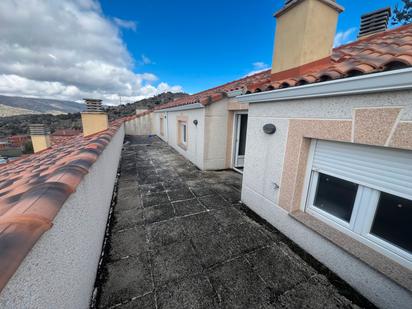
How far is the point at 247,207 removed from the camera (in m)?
4.52

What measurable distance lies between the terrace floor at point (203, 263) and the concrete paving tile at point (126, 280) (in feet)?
0.04

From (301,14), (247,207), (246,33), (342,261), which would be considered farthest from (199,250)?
(246,33)

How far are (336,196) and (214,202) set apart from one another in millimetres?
2906

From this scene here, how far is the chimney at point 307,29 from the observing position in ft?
10.2

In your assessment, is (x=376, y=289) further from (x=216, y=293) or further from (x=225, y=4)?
(x=225, y=4)

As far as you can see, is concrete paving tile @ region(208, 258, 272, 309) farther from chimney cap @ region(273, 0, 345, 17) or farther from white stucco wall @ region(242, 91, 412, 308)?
chimney cap @ region(273, 0, 345, 17)

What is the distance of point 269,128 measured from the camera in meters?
3.58

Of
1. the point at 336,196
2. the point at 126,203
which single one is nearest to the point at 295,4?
the point at 336,196

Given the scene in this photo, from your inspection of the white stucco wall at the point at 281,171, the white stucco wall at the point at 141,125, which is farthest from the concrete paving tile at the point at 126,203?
the white stucco wall at the point at 141,125

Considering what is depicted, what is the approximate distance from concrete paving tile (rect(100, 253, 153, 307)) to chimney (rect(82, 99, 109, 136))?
669 cm

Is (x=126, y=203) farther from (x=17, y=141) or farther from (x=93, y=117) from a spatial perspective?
(x=17, y=141)

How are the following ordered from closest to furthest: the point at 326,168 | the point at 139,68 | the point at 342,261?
the point at 342,261 < the point at 326,168 < the point at 139,68

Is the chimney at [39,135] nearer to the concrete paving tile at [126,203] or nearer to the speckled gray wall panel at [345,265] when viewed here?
the concrete paving tile at [126,203]

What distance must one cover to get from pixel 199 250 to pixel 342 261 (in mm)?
2328
